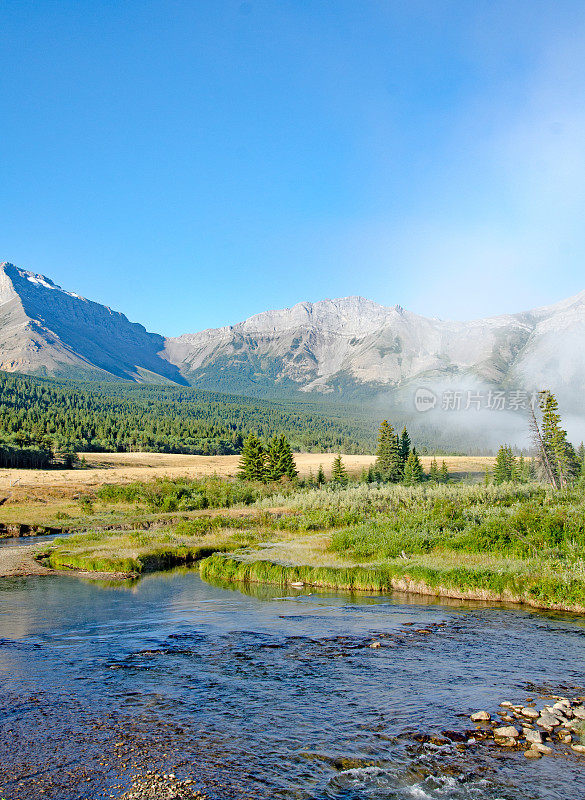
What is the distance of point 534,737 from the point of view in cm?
1307

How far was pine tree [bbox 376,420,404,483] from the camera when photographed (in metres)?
136

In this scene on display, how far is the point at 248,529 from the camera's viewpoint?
2325 inches

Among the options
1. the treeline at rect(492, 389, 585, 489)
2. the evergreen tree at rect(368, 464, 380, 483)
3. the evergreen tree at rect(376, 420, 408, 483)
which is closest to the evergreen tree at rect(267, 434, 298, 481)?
the evergreen tree at rect(368, 464, 380, 483)

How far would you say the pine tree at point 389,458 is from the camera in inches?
5364

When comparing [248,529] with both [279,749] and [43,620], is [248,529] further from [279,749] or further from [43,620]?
[279,749]

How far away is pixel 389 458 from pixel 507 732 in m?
128

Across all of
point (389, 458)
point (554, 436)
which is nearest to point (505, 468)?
point (554, 436)

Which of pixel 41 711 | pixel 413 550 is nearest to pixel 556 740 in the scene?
pixel 41 711

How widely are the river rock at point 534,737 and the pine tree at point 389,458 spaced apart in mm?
122997

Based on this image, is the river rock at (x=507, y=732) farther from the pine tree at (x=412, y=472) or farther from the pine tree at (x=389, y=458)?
the pine tree at (x=389, y=458)

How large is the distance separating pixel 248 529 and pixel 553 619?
37.9 metres

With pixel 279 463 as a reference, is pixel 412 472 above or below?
below

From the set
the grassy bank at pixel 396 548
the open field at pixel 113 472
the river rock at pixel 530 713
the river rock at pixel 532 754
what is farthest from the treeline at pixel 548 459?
the river rock at pixel 532 754

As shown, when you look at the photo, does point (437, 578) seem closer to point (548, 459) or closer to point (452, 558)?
point (452, 558)
